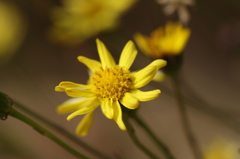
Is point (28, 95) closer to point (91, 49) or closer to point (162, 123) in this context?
point (91, 49)

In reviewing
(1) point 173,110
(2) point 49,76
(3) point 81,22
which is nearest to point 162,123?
(1) point 173,110

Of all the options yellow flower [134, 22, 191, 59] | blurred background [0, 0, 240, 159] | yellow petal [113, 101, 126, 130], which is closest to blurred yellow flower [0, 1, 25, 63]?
blurred background [0, 0, 240, 159]

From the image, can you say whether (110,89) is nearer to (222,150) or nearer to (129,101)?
(129,101)

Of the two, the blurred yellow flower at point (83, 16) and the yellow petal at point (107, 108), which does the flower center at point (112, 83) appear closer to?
the yellow petal at point (107, 108)

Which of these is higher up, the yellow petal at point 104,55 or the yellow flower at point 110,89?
the yellow petal at point 104,55

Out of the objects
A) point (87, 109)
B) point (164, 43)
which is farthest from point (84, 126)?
point (164, 43)

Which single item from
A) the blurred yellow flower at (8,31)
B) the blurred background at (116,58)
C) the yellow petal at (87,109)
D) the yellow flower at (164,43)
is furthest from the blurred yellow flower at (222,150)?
the blurred yellow flower at (8,31)
